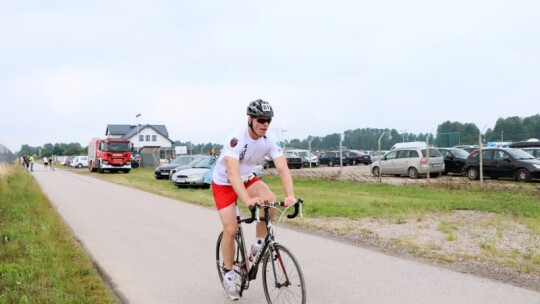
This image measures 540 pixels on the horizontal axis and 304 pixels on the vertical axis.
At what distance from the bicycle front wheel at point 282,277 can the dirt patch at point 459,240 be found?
272 cm

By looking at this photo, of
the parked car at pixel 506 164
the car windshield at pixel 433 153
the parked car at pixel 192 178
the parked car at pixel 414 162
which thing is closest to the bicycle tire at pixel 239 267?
the parked car at pixel 192 178

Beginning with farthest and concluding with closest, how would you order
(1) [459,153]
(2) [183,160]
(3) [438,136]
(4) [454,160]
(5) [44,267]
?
(3) [438,136]
(2) [183,160]
(1) [459,153]
(4) [454,160]
(5) [44,267]

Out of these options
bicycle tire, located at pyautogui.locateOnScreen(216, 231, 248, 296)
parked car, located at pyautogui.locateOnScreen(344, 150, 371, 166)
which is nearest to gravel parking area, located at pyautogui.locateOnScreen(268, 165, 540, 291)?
bicycle tire, located at pyautogui.locateOnScreen(216, 231, 248, 296)

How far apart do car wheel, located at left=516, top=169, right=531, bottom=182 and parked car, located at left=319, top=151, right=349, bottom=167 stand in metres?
24.0

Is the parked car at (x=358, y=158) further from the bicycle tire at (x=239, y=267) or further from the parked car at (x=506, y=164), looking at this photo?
the bicycle tire at (x=239, y=267)

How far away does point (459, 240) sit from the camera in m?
7.73

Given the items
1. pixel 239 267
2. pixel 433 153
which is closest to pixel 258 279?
pixel 239 267

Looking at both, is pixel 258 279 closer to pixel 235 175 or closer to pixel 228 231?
pixel 228 231

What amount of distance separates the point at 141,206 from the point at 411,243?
27.1 ft

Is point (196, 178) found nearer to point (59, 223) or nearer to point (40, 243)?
point (59, 223)

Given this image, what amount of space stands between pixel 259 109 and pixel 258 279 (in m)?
2.34

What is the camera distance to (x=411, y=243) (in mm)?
7438

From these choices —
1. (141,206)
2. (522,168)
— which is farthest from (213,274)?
(522,168)

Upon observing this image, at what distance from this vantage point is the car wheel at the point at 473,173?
2053 centimetres
